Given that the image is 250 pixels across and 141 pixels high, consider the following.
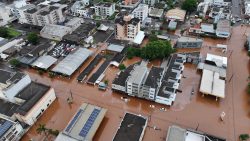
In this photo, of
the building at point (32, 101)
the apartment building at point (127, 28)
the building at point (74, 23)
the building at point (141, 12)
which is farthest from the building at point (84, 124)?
the building at point (141, 12)

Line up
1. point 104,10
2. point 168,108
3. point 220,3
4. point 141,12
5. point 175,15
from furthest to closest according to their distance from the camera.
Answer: point 220,3
point 104,10
point 175,15
point 141,12
point 168,108

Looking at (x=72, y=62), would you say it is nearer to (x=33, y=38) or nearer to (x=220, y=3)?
(x=33, y=38)

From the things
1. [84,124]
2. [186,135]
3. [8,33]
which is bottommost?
[186,135]

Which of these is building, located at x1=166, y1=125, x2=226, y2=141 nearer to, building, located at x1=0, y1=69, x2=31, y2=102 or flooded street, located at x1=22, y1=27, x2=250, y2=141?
flooded street, located at x1=22, y1=27, x2=250, y2=141

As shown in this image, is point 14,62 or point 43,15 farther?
point 43,15

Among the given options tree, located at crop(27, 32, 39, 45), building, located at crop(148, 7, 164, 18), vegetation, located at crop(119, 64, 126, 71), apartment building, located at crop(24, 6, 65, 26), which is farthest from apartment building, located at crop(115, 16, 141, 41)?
tree, located at crop(27, 32, 39, 45)

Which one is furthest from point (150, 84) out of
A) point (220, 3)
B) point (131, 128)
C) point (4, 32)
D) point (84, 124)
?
point (220, 3)

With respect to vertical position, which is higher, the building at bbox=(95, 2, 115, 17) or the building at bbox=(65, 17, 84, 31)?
the building at bbox=(95, 2, 115, 17)

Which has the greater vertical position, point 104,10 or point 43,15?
point 43,15
